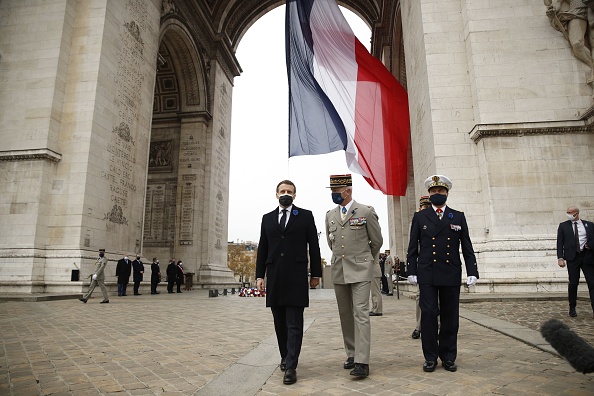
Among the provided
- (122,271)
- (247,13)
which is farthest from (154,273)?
(247,13)

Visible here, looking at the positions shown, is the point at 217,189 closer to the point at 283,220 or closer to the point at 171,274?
the point at 171,274

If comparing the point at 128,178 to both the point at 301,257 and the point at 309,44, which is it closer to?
the point at 309,44

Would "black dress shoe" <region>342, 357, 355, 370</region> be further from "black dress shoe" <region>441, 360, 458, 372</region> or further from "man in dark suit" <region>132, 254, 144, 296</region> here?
"man in dark suit" <region>132, 254, 144, 296</region>

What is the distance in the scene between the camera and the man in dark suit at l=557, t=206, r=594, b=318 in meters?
6.73

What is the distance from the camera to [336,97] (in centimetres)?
1443

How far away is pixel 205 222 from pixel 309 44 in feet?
45.7

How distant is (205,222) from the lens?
24.8 metres

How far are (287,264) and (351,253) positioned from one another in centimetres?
65

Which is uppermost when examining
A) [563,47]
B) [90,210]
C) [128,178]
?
[563,47]

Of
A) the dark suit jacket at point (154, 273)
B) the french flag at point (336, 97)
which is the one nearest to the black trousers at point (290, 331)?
the french flag at point (336, 97)

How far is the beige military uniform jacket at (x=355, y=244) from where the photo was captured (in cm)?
394

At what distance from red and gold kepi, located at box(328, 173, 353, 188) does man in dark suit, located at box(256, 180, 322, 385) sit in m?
0.40

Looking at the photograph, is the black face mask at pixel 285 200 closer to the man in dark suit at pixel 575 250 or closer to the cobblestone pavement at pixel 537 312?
the cobblestone pavement at pixel 537 312

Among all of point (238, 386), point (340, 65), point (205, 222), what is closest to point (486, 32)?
point (340, 65)
